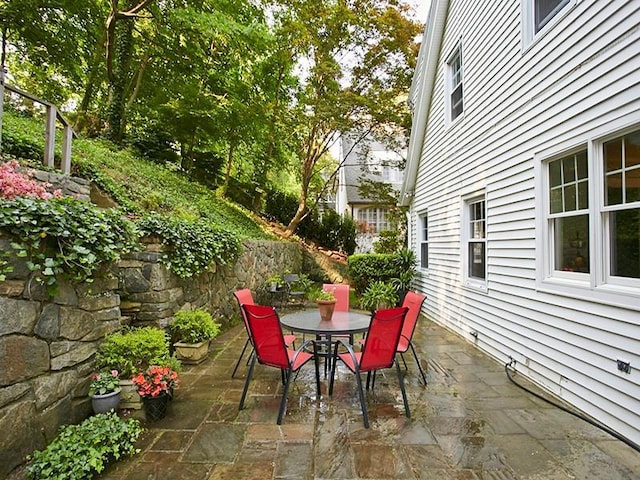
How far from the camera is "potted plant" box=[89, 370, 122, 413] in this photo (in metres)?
2.65

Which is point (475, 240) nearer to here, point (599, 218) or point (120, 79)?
point (599, 218)

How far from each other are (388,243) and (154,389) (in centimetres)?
1068

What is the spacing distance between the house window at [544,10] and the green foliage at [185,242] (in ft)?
16.7

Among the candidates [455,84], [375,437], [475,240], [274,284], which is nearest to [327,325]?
[375,437]

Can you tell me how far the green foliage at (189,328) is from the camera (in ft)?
14.4

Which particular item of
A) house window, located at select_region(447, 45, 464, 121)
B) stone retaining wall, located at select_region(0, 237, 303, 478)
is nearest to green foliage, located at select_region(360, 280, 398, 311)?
house window, located at select_region(447, 45, 464, 121)

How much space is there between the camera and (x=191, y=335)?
14.4 ft

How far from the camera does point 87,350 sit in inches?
107

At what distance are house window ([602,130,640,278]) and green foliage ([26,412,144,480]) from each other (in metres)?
4.10

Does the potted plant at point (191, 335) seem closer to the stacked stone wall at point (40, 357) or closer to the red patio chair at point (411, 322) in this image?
the stacked stone wall at point (40, 357)

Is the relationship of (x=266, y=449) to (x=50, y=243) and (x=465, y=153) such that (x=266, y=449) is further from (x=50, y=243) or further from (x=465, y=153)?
(x=465, y=153)

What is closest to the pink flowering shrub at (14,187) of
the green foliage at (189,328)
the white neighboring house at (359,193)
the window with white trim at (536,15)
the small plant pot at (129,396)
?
the small plant pot at (129,396)

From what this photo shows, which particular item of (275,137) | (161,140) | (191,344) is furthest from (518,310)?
(161,140)

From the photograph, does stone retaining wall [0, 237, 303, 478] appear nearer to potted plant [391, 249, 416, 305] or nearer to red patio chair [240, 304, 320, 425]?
red patio chair [240, 304, 320, 425]
